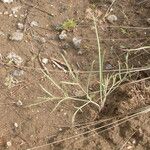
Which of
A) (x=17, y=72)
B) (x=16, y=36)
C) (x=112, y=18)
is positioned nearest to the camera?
(x=17, y=72)

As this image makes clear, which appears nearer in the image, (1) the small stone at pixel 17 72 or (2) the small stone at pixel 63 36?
(1) the small stone at pixel 17 72

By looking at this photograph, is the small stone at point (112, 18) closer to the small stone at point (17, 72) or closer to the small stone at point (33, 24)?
the small stone at point (33, 24)

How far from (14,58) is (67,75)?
0.91 feet

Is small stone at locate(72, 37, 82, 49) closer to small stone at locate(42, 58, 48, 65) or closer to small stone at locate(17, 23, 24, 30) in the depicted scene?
small stone at locate(42, 58, 48, 65)

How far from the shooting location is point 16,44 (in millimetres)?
2039

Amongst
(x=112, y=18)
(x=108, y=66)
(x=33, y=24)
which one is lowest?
(x=108, y=66)

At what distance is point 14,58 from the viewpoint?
1987 millimetres

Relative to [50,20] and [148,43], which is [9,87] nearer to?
[50,20]

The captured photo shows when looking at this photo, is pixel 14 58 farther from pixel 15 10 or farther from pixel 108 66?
pixel 108 66

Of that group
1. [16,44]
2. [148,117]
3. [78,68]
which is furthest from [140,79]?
[16,44]

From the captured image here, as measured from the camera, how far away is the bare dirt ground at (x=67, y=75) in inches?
69.0

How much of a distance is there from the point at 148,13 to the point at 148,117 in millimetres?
668

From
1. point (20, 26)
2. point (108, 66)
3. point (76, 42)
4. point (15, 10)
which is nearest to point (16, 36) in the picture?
point (20, 26)

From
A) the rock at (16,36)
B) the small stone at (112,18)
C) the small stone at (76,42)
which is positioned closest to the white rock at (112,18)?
the small stone at (112,18)
